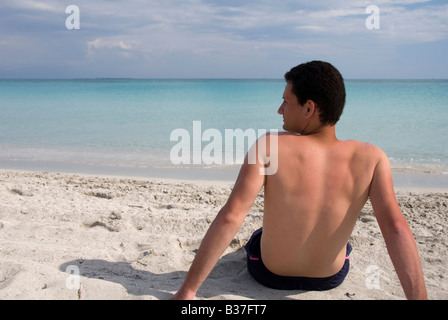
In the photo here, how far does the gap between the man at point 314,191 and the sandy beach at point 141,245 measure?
16.3 inches

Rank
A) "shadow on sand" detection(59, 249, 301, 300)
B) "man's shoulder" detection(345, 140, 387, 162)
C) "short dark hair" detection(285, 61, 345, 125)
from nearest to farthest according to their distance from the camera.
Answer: "short dark hair" detection(285, 61, 345, 125), "man's shoulder" detection(345, 140, 387, 162), "shadow on sand" detection(59, 249, 301, 300)

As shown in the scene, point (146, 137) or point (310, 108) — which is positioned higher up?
point (310, 108)

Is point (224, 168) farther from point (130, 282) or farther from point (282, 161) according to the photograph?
point (282, 161)

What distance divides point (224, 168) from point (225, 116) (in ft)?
30.3

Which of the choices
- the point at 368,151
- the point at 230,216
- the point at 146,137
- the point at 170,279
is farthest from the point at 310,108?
the point at 146,137

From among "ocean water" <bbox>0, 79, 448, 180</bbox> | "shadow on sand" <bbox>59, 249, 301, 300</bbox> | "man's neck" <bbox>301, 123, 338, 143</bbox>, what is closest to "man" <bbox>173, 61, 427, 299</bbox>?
"man's neck" <bbox>301, 123, 338, 143</bbox>

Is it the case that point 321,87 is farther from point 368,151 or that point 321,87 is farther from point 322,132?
point 368,151

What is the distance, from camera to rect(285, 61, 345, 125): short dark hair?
1775 mm

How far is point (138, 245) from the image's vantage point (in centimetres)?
301

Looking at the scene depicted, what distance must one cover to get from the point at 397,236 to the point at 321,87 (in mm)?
753

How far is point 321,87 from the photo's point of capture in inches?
70.0

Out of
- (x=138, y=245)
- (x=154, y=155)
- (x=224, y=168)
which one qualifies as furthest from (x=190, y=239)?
(x=154, y=155)

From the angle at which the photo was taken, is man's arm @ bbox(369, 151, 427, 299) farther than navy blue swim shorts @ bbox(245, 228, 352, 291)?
No

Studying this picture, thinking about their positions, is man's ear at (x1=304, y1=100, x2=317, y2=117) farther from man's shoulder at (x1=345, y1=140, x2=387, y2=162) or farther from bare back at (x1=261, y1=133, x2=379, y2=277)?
man's shoulder at (x1=345, y1=140, x2=387, y2=162)
